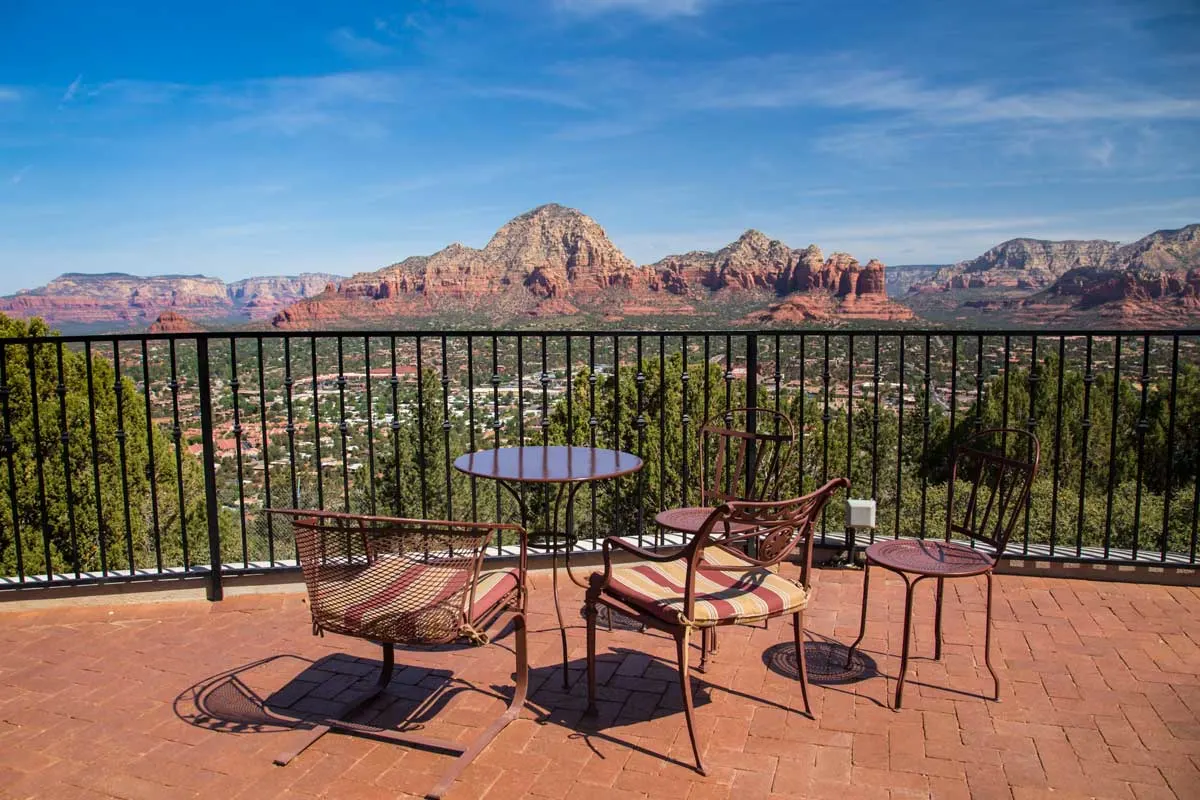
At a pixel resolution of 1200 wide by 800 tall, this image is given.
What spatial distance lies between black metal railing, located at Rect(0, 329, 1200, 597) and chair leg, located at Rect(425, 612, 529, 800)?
3.79 feet

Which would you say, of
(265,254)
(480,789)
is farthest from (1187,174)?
(480,789)

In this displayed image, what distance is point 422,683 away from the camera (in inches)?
123

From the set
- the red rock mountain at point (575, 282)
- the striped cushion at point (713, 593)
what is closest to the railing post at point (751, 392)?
the striped cushion at point (713, 593)

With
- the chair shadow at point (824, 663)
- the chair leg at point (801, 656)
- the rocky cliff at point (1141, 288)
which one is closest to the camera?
the chair leg at point (801, 656)

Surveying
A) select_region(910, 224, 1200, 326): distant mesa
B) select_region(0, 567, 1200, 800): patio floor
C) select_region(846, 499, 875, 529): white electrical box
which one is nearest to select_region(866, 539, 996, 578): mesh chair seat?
select_region(0, 567, 1200, 800): patio floor

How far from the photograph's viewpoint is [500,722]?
2.73 m

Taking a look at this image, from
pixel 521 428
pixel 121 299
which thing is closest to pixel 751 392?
pixel 521 428

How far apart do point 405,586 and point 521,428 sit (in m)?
2.13

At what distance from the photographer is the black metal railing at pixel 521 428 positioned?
4.03m

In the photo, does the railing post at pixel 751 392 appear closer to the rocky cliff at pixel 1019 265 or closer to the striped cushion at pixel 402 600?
the striped cushion at pixel 402 600

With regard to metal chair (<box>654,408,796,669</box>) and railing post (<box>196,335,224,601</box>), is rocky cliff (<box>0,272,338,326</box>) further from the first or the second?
metal chair (<box>654,408,796,669</box>)

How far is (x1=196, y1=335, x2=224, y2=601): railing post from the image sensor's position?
12.9ft

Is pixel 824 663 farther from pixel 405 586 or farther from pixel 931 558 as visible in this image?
pixel 405 586

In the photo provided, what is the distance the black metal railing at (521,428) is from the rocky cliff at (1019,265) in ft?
96.6
